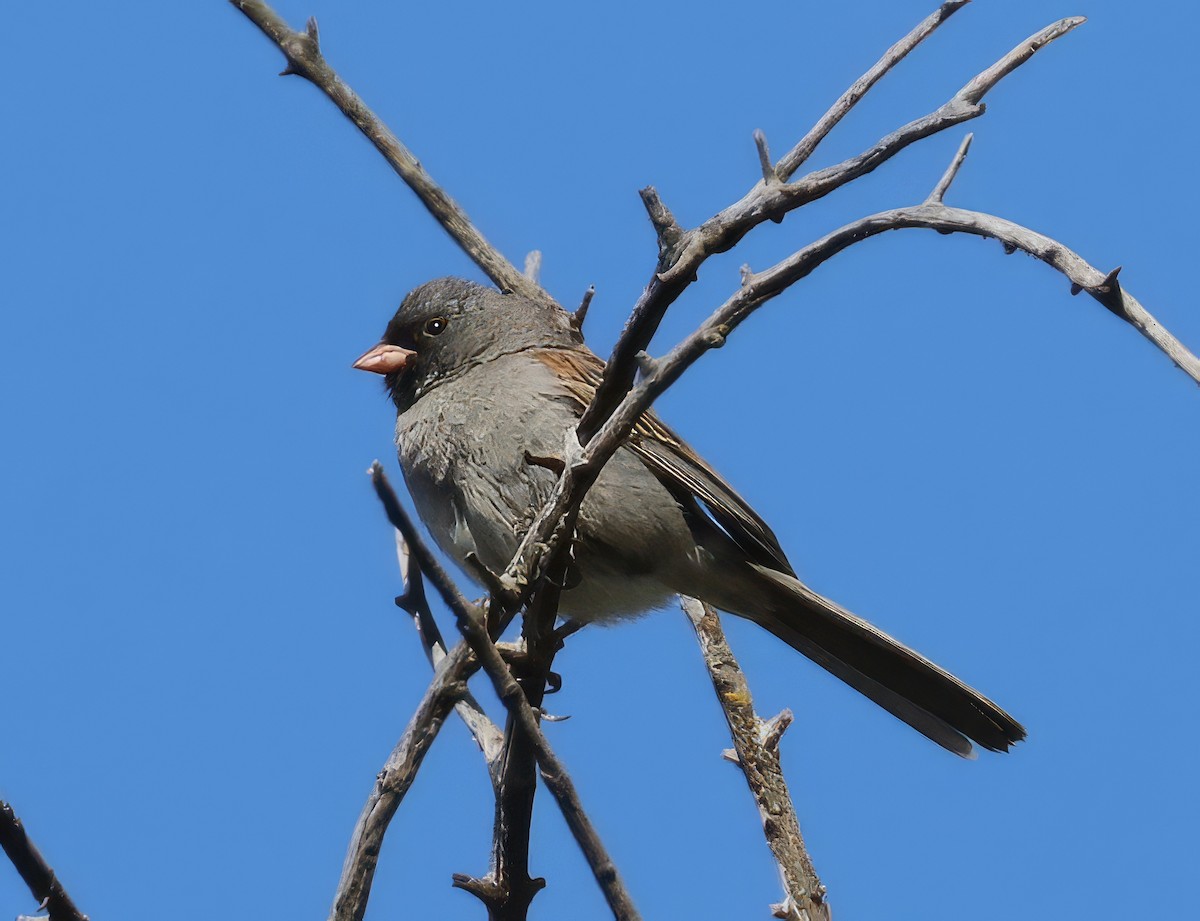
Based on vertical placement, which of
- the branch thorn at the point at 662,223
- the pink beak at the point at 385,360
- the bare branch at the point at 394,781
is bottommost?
the bare branch at the point at 394,781

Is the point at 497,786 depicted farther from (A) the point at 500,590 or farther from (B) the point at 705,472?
(B) the point at 705,472

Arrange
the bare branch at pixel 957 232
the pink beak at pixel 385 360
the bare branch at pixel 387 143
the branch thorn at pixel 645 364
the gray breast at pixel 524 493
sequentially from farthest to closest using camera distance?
the bare branch at pixel 387 143
the pink beak at pixel 385 360
the gray breast at pixel 524 493
the branch thorn at pixel 645 364
the bare branch at pixel 957 232

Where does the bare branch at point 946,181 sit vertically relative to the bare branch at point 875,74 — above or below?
below

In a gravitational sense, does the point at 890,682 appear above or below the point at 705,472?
below

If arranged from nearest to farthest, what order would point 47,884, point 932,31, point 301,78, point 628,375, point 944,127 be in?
point 47,884 < point 944,127 < point 628,375 < point 932,31 < point 301,78

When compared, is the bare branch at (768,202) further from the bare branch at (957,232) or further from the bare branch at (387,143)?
the bare branch at (387,143)

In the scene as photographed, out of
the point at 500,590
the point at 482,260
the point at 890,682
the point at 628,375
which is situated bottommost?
the point at 500,590

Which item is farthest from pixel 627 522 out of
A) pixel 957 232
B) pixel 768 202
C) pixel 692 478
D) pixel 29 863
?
pixel 29 863

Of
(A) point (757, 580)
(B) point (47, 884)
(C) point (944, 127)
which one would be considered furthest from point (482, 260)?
(B) point (47, 884)

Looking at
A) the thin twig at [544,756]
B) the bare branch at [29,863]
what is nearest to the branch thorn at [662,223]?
the thin twig at [544,756]
